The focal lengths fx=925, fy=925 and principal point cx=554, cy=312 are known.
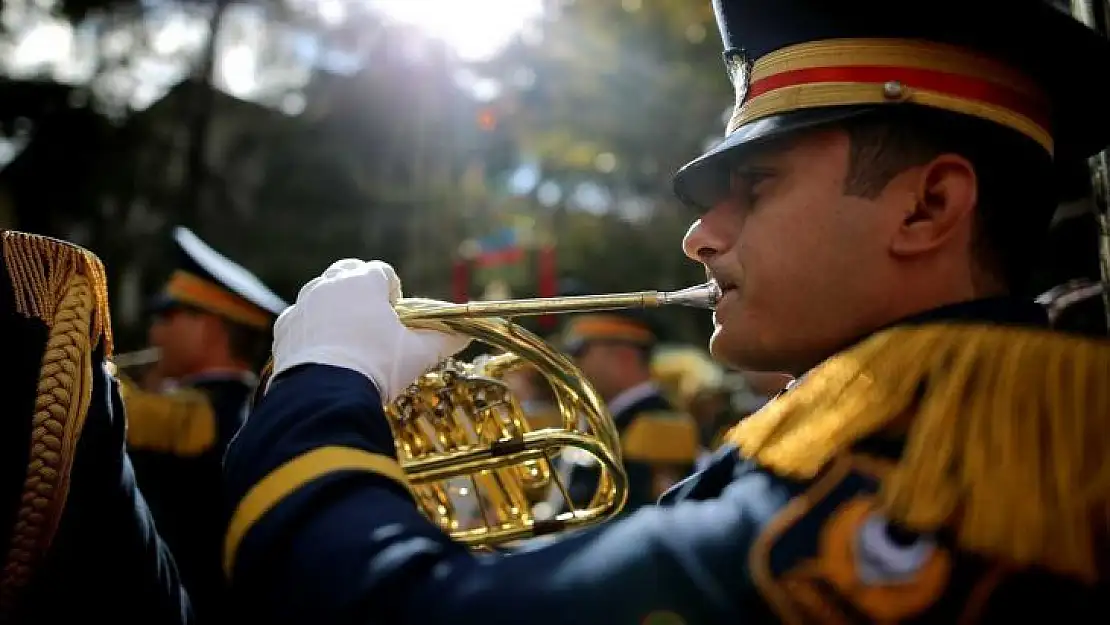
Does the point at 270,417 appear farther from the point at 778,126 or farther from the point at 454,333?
the point at 778,126

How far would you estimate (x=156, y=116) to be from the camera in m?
17.0

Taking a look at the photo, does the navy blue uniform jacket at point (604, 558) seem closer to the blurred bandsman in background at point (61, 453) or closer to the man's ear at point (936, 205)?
the man's ear at point (936, 205)

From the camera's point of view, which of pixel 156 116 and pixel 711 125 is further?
pixel 156 116

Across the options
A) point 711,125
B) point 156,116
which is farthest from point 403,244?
point 711,125

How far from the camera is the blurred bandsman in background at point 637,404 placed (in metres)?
5.93

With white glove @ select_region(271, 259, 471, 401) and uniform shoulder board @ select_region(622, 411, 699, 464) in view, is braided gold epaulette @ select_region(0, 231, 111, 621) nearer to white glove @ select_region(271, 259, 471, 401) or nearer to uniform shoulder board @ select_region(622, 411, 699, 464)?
white glove @ select_region(271, 259, 471, 401)

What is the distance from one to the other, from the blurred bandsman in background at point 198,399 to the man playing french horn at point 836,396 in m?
2.15

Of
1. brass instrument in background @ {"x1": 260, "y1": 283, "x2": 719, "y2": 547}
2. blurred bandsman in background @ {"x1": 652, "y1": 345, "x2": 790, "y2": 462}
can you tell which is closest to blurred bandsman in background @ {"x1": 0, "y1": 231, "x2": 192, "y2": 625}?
brass instrument in background @ {"x1": 260, "y1": 283, "x2": 719, "y2": 547}

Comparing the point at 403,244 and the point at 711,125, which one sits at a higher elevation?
the point at 711,125

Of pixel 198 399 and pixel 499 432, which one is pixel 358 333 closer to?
pixel 499 432

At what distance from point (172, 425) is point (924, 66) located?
12.5 feet

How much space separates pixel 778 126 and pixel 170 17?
17.4 meters

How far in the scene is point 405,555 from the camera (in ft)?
3.93

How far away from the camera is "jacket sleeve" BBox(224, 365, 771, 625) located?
112 cm
